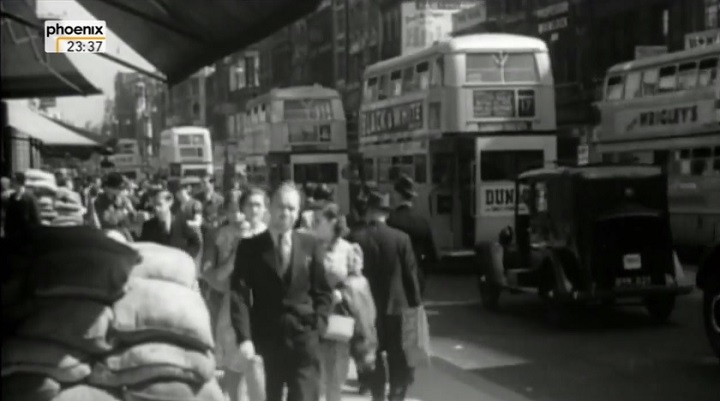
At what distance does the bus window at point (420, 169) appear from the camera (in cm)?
2436

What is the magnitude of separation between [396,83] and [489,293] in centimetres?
961

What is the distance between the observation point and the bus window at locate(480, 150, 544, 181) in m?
23.3

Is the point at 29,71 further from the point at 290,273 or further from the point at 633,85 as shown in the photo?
Answer: the point at 633,85

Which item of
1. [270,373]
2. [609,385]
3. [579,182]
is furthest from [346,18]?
[270,373]

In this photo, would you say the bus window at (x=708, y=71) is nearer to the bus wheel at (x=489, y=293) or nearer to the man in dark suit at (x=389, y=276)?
the bus wheel at (x=489, y=293)

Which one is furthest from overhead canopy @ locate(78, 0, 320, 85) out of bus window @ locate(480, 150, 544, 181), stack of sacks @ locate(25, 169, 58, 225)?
bus window @ locate(480, 150, 544, 181)

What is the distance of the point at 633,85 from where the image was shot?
27.1 meters

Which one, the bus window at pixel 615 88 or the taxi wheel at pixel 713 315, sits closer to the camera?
the taxi wheel at pixel 713 315

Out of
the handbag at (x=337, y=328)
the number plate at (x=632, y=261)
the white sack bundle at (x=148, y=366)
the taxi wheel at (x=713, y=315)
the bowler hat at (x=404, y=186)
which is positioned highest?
the bowler hat at (x=404, y=186)

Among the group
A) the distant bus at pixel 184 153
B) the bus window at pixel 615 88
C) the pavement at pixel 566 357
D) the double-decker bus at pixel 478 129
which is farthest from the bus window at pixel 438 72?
the distant bus at pixel 184 153

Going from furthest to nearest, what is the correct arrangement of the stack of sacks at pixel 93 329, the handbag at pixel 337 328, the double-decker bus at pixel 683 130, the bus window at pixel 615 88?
the bus window at pixel 615 88, the double-decker bus at pixel 683 130, the handbag at pixel 337 328, the stack of sacks at pixel 93 329

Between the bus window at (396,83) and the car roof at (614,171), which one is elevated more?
the bus window at (396,83)

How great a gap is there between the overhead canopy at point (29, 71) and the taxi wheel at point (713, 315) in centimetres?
657

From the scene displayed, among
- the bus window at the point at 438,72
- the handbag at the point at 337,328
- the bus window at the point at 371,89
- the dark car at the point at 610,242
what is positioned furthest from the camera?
the bus window at the point at 371,89
